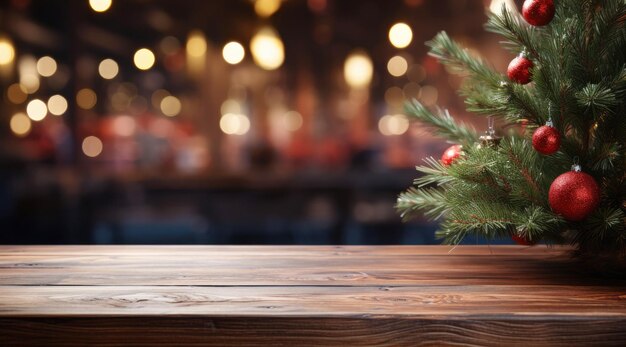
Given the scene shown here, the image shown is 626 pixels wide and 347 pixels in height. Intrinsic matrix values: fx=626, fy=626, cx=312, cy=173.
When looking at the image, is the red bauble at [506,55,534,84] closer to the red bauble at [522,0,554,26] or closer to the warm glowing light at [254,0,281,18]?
the red bauble at [522,0,554,26]

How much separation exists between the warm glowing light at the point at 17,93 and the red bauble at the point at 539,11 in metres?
10.1

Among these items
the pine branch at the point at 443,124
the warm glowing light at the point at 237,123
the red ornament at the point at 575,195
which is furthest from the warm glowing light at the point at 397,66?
the red ornament at the point at 575,195

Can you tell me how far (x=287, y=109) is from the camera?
11391 mm

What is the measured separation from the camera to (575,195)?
93 centimetres

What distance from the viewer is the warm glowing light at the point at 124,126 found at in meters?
9.72

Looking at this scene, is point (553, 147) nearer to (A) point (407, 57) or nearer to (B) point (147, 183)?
(B) point (147, 183)

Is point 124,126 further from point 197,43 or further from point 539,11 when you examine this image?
point 539,11

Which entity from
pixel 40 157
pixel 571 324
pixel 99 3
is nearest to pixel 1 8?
pixel 40 157

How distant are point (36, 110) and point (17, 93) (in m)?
0.62

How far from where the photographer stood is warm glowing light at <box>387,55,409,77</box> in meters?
9.09

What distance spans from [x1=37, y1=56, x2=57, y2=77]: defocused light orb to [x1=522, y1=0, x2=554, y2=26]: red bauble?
9749 mm

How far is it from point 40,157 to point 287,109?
5508 millimetres

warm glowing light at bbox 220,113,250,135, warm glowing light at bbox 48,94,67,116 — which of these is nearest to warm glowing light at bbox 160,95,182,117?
warm glowing light at bbox 48,94,67,116

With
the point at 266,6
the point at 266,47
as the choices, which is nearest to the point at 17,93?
the point at 266,6
